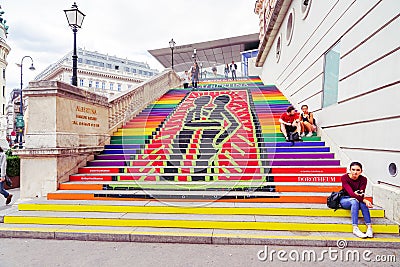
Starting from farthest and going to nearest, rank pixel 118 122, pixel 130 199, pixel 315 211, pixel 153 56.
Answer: pixel 153 56 < pixel 118 122 < pixel 130 199 < pixel 315 211

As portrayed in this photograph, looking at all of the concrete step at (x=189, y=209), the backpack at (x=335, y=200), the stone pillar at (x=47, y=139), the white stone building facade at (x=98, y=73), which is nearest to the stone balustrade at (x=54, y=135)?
the stone pillar at (x=47, y=139)

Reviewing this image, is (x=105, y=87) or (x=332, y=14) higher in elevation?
(x=105, y=87)

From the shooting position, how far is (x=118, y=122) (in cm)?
1012

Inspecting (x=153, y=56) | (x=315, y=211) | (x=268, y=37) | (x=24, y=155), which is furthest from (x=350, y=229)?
(x=153, y=56)

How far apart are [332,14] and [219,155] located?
4.84 m

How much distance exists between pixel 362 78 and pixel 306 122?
2.61m

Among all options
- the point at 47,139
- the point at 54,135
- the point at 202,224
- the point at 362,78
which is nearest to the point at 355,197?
the point at 202,224

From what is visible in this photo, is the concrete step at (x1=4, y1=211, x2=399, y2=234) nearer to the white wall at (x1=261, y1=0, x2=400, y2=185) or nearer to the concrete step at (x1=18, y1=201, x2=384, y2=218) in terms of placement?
the concrete step at (x1=18, y1=201, x2=384, y2=218)

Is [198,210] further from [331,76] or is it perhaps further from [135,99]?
[135,99]

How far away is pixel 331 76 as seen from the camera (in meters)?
7.84

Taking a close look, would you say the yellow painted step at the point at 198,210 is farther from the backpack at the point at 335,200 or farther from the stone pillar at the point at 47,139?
the stone pillar at the point at 47,139

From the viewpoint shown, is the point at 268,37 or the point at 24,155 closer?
the point at 24,155

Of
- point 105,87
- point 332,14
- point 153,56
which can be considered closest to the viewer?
point 332,14

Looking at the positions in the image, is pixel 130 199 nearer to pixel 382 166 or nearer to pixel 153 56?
pixel 382 166
